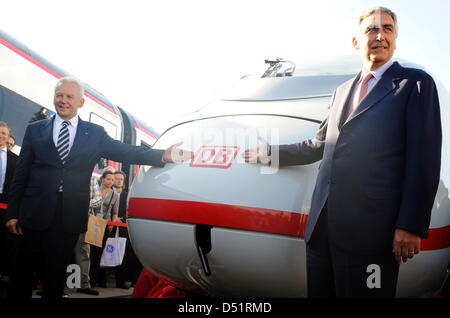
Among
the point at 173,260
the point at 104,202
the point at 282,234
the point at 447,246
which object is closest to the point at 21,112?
the point at 104,202

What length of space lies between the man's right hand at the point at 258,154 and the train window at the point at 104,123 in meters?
5.34

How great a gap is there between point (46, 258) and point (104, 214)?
11.3 feet

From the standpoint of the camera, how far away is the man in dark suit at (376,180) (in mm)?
1484

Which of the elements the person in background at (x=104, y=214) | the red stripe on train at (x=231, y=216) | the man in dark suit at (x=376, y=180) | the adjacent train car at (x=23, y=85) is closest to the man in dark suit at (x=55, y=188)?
the red stripe on train at (x=231, y=216)

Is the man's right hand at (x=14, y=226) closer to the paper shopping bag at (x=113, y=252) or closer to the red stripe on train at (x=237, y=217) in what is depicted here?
the red stripe on train at (x=237, y=217)

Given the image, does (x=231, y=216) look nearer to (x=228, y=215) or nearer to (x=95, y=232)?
(x=228, y=215)

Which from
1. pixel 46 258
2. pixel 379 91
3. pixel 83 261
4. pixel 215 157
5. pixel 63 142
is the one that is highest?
pixel 379 91

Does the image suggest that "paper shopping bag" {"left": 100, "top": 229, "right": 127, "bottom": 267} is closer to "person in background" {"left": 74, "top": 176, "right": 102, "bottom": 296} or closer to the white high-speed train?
"person in background" {"left": 74, "top": 176, "right": 102, "bottom": 296}

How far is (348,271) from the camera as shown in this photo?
1.52 meters

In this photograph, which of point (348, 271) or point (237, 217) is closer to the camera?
point (348, 271)

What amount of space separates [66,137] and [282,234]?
1.38m

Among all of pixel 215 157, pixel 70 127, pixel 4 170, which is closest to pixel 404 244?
pixel 215 157

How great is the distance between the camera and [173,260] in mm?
1938
